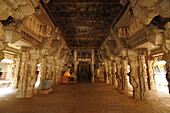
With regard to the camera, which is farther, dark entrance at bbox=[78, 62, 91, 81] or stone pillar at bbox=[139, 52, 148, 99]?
dark entrance at bbox=[78, 62, 91, 81]

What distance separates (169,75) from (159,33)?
4.76 ft

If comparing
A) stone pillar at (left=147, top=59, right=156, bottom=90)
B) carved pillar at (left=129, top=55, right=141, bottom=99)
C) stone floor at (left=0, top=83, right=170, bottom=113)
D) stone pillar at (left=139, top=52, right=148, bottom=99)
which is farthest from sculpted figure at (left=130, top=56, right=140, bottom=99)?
stone pillar at (left=147, top=59, right=156, bottom=90)

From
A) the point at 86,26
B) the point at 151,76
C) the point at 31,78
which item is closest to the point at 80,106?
the point at 31,78

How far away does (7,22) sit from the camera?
2.91 m

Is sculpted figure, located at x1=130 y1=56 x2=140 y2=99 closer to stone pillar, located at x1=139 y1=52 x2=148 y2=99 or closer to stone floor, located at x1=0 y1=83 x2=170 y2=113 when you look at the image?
stone pillar, located at x1=139 y1=52 x2=148 y2=99

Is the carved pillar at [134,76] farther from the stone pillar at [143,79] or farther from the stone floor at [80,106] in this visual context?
the stone floor at [80,106]

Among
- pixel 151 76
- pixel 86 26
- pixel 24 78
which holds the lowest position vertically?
pixel 151 76

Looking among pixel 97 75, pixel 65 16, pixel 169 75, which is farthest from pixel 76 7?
A: pixel 97 75

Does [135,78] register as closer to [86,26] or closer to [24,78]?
[86,26]

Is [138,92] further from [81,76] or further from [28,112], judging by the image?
[81,76]

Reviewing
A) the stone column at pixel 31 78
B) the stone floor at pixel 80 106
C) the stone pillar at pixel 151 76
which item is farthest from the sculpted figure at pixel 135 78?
the stone column at pixel 31 78

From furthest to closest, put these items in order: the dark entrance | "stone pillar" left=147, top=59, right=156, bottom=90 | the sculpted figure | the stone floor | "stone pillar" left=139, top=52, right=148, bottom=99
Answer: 1. the dark entrance
2. "stone pillar" left=147, top=59, right=156, bottom=90
3. the sculpted figure
4. "stone pillar" left=139, top=52, right=148, bottom=99
5. the stone floor

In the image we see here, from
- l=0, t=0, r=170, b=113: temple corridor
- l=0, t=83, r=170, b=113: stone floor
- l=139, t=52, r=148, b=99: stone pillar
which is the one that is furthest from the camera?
l=139, t=52, r=148, b=99: stone pillar

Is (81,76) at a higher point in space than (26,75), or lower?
lower
